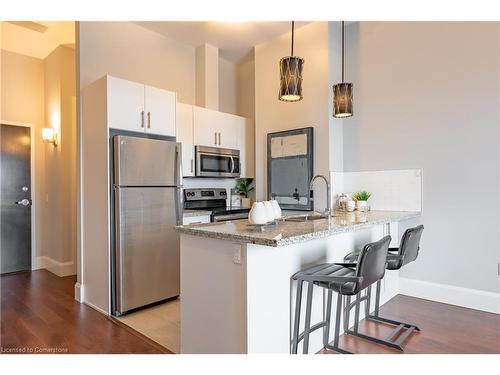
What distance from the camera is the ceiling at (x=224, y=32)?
12.7 feet

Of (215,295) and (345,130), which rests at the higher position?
(345,130)

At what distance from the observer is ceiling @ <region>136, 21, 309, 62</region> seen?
3.87 m

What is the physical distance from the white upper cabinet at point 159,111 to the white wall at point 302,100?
130 cm

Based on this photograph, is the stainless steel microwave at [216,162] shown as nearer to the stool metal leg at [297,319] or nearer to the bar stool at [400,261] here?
the bar stool at [400,261]

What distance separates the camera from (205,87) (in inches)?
174

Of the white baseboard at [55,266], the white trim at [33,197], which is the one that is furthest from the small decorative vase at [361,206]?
the white trim at [33,197]

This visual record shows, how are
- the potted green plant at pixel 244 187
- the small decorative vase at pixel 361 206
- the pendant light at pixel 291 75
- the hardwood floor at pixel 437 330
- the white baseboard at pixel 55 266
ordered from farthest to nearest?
1. the potted green plant at pixel 244 187
2. the white baseboard at pixel 55 266
3. the small decorative vase at pixel 361 206
4. the pendant light at pixel 291 75
5. the hardwood floor at pixel 437 330

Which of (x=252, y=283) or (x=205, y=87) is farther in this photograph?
(x=205, y=87)

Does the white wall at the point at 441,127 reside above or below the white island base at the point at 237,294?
above

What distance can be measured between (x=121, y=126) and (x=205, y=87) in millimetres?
1673

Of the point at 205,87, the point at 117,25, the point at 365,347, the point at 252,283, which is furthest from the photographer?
the point at 205,87

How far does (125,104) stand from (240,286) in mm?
2186

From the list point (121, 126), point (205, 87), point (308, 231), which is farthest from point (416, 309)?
point (205, 87)

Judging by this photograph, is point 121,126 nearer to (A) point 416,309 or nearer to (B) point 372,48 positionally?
(B) point 372,48
